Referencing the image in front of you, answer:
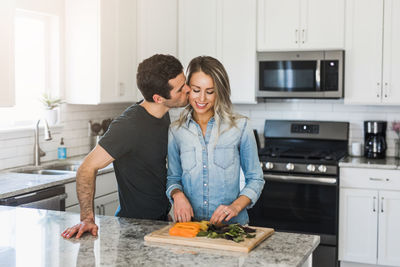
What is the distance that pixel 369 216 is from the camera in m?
4.30

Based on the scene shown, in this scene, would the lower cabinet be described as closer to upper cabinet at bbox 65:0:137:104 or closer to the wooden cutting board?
upper cabinet at bbox 65:0:137:104

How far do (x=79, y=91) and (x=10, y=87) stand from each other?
110 cm

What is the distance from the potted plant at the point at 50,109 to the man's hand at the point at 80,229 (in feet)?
7.34

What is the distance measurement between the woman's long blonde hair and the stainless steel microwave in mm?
2353

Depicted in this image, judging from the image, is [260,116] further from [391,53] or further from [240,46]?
[391,53]

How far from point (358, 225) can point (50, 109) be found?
256 cm

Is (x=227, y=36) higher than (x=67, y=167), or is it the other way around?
(x=227, y=36)

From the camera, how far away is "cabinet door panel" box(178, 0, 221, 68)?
484cm

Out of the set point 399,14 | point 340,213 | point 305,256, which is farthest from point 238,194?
point 399,14

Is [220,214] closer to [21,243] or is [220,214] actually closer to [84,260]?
[84,260]

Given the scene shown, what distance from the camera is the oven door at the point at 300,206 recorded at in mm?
4355

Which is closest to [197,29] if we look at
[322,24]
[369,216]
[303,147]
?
[322,24]

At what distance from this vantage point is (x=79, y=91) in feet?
14.6

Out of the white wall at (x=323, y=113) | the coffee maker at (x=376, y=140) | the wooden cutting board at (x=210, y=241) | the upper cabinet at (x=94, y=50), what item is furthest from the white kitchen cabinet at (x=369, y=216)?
the wooden cutting board at (x=210, y=241)
